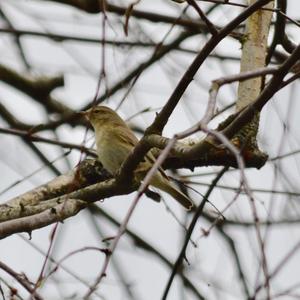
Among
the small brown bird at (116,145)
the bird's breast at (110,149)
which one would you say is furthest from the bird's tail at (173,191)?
the bird's breast at (110,149)

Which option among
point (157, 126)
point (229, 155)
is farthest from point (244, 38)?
point (157, 126)

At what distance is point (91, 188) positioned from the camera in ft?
14.3

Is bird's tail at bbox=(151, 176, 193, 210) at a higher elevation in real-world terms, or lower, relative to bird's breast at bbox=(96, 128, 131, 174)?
lower

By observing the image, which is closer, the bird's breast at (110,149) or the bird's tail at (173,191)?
the bird's breast at (110,149)

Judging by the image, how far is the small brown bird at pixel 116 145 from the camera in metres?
5.55

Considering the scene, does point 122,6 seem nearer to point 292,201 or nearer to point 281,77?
point 292,201

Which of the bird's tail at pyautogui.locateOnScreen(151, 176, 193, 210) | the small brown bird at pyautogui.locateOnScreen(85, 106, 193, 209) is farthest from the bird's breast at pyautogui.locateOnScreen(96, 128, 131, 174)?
the bird's tail at pyautogui.locateOnScreen(151, 176, 193, 210)

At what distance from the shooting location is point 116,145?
606 centimetres

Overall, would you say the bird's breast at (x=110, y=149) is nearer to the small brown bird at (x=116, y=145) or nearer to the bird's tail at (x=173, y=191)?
the small brown bird at (x=116, y=145)

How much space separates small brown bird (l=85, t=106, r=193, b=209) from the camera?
5.55m

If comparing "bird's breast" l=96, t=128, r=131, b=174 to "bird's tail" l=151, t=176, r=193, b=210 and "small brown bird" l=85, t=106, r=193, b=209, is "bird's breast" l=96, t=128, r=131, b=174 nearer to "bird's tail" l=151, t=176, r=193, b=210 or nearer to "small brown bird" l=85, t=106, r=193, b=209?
"small brown bird" l=85, t=106, r=193, b=209

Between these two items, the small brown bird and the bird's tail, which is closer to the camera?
the small brown bird

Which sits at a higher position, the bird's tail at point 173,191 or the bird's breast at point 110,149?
the bird's breast at point 110,149

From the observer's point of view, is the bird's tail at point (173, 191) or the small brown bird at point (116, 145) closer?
the small brown bird at point (116, 145)
